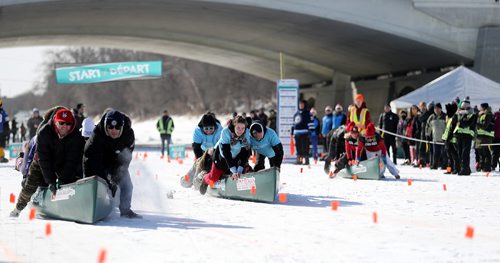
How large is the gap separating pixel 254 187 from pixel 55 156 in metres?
3.26

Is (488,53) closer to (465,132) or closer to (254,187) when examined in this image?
→ (465,132)

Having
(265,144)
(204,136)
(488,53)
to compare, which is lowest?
(265,144)

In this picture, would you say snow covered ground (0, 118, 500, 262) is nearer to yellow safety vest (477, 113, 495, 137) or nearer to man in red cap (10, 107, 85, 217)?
man in red cap (10, 107, 85, 217)

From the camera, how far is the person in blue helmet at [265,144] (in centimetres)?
1223

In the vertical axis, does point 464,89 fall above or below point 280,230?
above

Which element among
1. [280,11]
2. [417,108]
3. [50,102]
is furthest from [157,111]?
[417,108]

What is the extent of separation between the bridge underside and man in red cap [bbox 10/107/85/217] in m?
19.7

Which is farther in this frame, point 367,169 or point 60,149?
point 367,169

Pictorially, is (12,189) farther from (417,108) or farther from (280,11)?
(280,11)

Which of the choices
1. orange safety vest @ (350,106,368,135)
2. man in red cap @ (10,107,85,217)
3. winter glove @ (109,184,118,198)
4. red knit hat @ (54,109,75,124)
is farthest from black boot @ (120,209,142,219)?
orange safety vest @ (350,106,368,135)

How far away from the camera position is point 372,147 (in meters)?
16.4

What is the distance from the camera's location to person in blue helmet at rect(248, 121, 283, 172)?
1223 cm

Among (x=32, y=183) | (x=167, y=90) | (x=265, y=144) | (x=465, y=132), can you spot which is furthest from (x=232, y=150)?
(x=167, y=90)

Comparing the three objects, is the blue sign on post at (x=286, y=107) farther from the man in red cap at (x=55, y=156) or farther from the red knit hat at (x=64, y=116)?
the red knit hat at (x=64, y=116)
